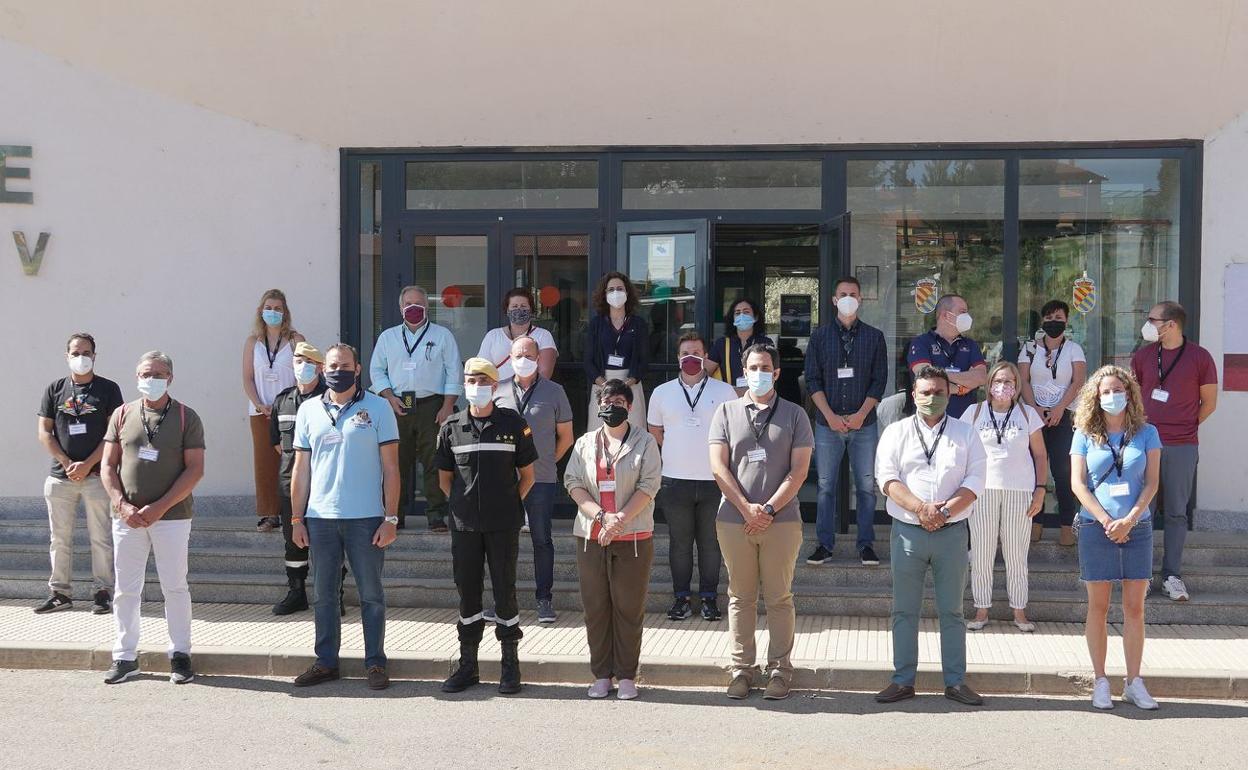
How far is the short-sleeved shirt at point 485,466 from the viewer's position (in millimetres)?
6828

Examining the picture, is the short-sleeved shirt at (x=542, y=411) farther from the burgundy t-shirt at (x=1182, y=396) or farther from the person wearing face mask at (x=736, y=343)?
the burgundy t-shirt at (x=1182, y=396)

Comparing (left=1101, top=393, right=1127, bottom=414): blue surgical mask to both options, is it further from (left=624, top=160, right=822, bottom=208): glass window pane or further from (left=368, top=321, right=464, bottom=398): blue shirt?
(left=368, top=321, right=464, bottom=398): blue shirt

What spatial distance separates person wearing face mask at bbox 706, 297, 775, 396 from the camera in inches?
368

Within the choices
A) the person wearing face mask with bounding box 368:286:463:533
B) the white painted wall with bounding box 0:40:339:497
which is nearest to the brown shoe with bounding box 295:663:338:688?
the person wearing face mask with bounding box 368:286:463:533

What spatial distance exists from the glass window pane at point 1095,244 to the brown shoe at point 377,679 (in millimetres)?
6312

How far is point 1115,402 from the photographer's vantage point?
21.5ft

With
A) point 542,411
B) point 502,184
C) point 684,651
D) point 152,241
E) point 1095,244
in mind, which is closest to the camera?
point 684,651

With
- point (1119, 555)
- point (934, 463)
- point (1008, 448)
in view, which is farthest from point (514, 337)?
point (1119, 555)

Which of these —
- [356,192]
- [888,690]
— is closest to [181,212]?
[356,192]

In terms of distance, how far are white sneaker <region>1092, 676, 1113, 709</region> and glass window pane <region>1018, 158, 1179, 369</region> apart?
4355 millimetres

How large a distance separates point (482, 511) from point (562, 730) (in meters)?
1.36

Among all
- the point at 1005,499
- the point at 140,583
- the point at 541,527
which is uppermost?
the point at 1005,499

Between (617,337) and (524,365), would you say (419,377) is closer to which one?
(617,337)

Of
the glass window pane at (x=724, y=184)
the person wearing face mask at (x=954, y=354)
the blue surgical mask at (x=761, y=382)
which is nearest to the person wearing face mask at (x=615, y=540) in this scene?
the blue surgical mask at (x=761, y=382)
